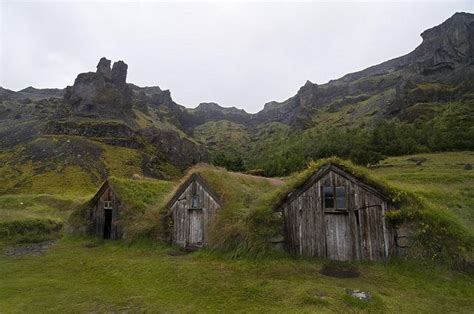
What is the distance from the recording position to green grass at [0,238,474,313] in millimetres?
11055

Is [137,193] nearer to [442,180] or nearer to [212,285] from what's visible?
[212,285]

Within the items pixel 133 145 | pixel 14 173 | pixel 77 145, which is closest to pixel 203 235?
pixel 14 173

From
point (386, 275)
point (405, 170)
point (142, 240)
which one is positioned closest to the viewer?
point (386, 275)

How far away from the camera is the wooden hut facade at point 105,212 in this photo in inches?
1021

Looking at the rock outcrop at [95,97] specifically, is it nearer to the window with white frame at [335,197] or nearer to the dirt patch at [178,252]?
the dirt patch at [178,252]

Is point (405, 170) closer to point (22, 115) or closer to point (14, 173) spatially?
point (14, 173)

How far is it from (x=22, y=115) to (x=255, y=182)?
149381mm

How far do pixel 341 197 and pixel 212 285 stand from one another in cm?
779

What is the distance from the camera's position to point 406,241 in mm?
14883

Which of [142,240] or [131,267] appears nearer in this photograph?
[131,267]

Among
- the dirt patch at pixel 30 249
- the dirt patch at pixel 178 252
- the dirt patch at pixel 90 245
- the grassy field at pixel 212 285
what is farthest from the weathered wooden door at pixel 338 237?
the dirt patch at pixel 30 249

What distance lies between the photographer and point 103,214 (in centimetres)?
2698

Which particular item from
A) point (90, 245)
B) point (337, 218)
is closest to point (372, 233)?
point (337, 218)

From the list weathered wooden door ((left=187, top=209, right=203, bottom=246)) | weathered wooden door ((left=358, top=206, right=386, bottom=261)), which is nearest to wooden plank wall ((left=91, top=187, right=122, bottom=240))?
weathered wooden door ((left=187, top=209, right=203, bottom=246))
